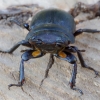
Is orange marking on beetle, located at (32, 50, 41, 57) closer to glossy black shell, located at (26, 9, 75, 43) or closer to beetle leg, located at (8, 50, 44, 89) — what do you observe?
beetle leg, located at (8, 50, 44, 89)

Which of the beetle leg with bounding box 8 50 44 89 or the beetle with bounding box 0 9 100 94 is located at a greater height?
the beetle with bounding box 0 9 100 94

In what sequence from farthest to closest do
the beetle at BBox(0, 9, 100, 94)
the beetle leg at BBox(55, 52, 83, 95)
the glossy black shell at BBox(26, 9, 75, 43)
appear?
the glossy black shell at BBox(26, 9, 75, 43) < the beetle at BBox(0, 9, 100, 94) < the beetle leg at BBox(55, 52, 83, 95)

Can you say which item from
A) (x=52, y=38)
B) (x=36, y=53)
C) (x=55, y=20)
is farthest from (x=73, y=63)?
(x=55, y=20)

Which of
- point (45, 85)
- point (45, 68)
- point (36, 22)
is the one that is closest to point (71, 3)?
point (36, 22)

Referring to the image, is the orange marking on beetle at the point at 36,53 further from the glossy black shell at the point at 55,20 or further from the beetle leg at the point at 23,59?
the glossy black shell at the point at 55,20

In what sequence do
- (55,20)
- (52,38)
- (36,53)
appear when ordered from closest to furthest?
(52,38)
(36,53)
(55,20)

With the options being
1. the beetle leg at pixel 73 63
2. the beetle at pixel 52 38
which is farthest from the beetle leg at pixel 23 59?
the beetle leg at pixel 73 63

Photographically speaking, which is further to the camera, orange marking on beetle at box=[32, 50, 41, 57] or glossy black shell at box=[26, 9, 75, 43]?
glossy black shell at box=[26, 9, 75, 43]

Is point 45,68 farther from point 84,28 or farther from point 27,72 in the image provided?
point 84,28

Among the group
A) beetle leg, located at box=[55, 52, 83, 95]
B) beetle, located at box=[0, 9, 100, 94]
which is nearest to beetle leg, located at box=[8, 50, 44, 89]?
beetle, located at box=[0, 9, 100, 94]

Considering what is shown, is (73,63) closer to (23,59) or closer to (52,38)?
(52,38)
